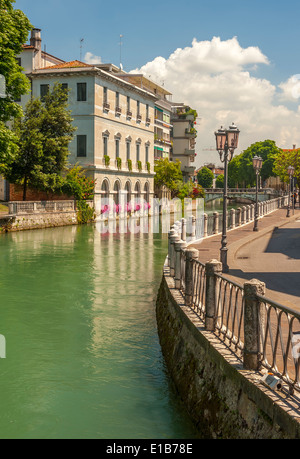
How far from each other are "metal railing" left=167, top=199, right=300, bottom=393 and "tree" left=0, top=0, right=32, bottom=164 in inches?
693

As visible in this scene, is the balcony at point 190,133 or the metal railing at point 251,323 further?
the balcony at point 190,133

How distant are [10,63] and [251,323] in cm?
2268

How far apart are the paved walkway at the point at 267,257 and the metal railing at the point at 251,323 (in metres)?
2.09

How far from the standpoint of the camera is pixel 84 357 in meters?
11.0

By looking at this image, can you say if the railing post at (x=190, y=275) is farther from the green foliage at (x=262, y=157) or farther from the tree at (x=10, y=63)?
the green foliage at (x=262, y=157)

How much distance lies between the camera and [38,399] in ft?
29.2

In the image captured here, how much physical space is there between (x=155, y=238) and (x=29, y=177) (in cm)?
1187

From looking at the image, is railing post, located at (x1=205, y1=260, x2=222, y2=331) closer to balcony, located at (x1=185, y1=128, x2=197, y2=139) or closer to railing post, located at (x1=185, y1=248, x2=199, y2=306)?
railing post, located at (x1=185, y1=248, x2=199, y2=306)

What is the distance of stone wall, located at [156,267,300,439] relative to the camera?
5.45 m

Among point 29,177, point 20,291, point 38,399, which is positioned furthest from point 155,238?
point 38,399

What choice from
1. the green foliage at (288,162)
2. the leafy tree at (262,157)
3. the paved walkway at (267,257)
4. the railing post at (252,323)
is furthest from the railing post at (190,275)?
the leafy tree at (262,157)

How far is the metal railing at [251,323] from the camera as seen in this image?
588 cm

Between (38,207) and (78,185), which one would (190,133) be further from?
(38,207)
